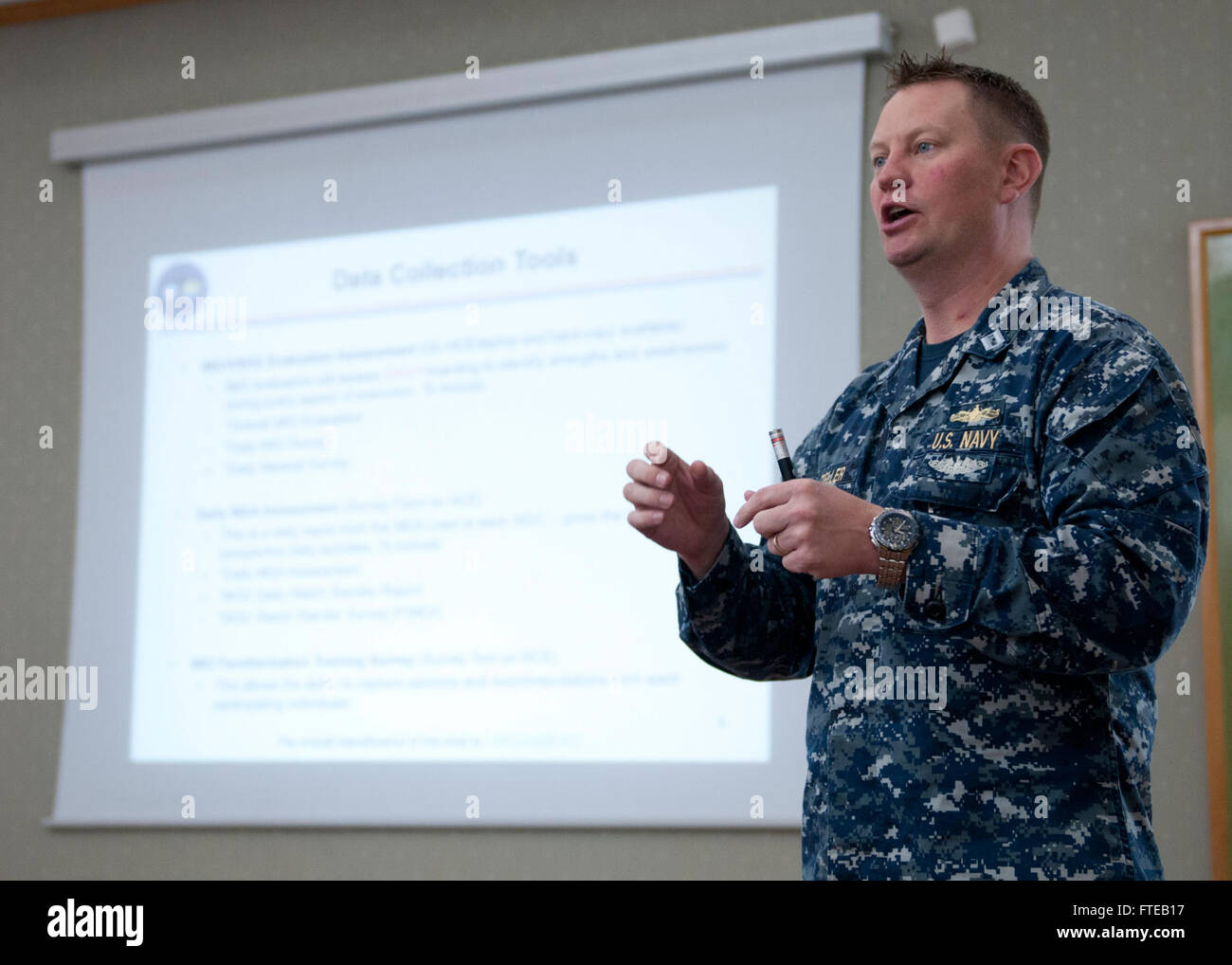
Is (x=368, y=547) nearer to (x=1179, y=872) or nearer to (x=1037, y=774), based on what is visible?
(x=1179, y=872)

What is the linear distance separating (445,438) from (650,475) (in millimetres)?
2210

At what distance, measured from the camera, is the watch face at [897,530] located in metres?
1.13

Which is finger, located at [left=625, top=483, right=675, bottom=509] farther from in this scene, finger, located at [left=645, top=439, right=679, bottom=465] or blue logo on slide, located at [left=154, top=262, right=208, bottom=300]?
blue logo on slide, located at [left=154, top=262, right=208, bottom=300]

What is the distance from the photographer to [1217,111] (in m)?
2.93

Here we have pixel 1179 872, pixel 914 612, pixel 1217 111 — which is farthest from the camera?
pixel 1217 111

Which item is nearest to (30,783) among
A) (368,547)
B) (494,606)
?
(368,547)

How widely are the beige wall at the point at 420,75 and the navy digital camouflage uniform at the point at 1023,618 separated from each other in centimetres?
181

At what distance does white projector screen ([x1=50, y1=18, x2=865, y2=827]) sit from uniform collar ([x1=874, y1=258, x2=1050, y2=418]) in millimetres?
1659

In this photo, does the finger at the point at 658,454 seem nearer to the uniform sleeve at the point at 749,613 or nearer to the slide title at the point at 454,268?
the uniform sleeve at the point at 749,613

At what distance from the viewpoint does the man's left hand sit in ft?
3.69

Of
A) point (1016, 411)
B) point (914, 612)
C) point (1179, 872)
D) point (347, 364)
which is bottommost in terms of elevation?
point (1179, 872)

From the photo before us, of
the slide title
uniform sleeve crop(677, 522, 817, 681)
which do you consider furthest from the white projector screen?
uniform sleeve crop(677, 522, 817, 681)

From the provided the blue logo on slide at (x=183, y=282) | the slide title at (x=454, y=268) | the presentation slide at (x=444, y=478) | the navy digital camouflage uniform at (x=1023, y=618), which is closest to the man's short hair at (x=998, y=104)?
the navy digital camouflage uniform at (x=1023, y=618)

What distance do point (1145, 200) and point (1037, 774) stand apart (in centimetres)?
221
